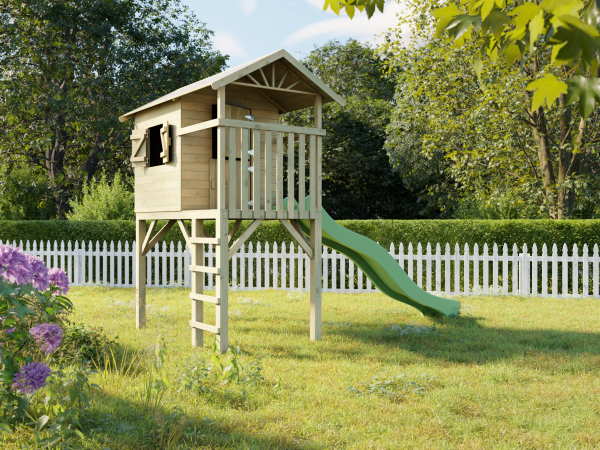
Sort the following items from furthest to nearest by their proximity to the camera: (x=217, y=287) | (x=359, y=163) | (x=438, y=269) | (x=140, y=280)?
(x=359, y=163), (x=438, y=269), (x=140, y=280), (x=217, y=287)

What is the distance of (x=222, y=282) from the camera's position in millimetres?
6414

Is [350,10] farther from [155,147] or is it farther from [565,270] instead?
[565,270]

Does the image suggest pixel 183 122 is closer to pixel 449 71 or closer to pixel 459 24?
pixel 459 24

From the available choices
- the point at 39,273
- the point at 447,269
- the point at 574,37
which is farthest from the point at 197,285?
the point at 447,269

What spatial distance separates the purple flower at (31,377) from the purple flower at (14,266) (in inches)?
21.9

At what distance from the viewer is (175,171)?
717 cm

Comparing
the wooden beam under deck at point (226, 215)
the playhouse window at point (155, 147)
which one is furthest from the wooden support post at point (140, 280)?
the playhouse window at point (155, 147)

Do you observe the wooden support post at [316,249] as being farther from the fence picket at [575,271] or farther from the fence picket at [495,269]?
the fence picket at [575,271]

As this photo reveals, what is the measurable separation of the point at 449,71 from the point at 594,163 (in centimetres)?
515

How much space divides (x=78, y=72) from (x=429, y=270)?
14.2m

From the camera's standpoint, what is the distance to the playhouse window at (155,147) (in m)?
7.92

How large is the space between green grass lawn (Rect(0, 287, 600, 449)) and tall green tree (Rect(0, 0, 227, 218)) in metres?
11.0

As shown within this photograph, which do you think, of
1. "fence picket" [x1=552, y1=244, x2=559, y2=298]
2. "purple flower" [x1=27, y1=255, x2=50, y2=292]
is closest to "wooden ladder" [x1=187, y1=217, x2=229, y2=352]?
"purple flower" [x1=27, y1=255, x2=50, y2=292]

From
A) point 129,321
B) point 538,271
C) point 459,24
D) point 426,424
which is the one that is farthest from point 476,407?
point 538,271
